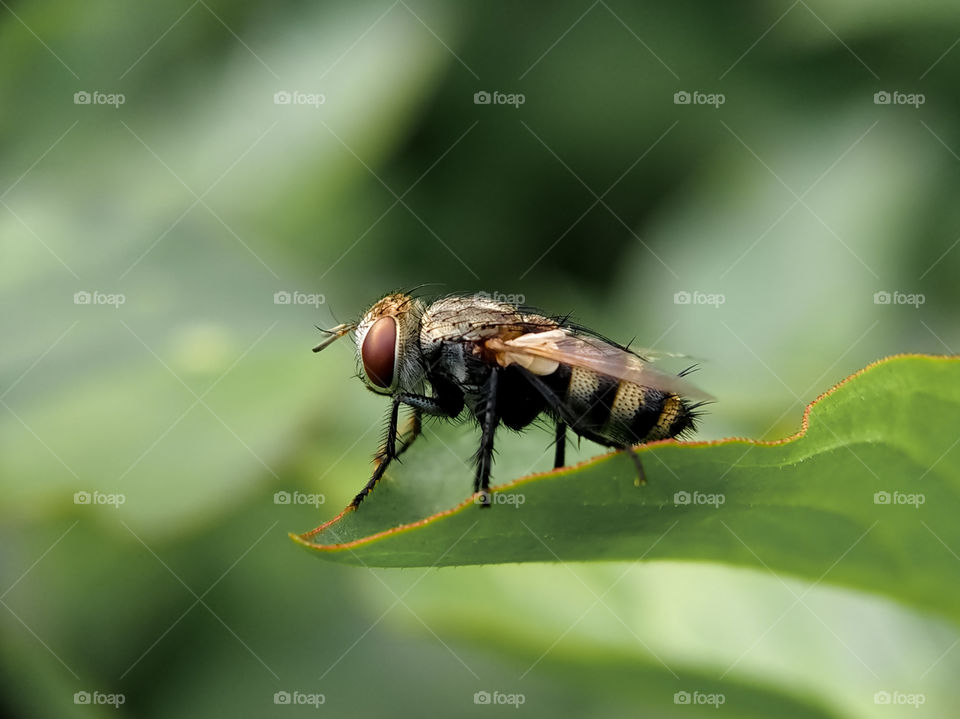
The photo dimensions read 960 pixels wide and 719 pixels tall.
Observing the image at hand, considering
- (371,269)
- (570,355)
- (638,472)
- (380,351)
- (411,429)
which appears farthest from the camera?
(371,269)

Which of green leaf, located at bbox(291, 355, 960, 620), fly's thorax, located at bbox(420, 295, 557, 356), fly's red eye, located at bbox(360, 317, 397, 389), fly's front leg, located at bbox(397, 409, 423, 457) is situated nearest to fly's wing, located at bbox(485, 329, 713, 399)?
fly's thorax, located at bbox(420, 295, 557, 356)

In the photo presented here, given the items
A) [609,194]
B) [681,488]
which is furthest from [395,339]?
[609,194]

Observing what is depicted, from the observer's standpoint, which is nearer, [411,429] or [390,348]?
[390,348]

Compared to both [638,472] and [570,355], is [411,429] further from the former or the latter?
[638,472]

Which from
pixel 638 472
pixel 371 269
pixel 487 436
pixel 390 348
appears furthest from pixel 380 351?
pixel 371 269

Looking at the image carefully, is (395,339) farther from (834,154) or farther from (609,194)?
(834,154)

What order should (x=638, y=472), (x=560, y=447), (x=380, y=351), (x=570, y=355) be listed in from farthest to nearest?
(x=560, y=447) < (x=380, y=351) < (x=570, y=355) < (x=638, y=472)

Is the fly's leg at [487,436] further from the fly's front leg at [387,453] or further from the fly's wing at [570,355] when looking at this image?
the fly's front leg at [387,453]
